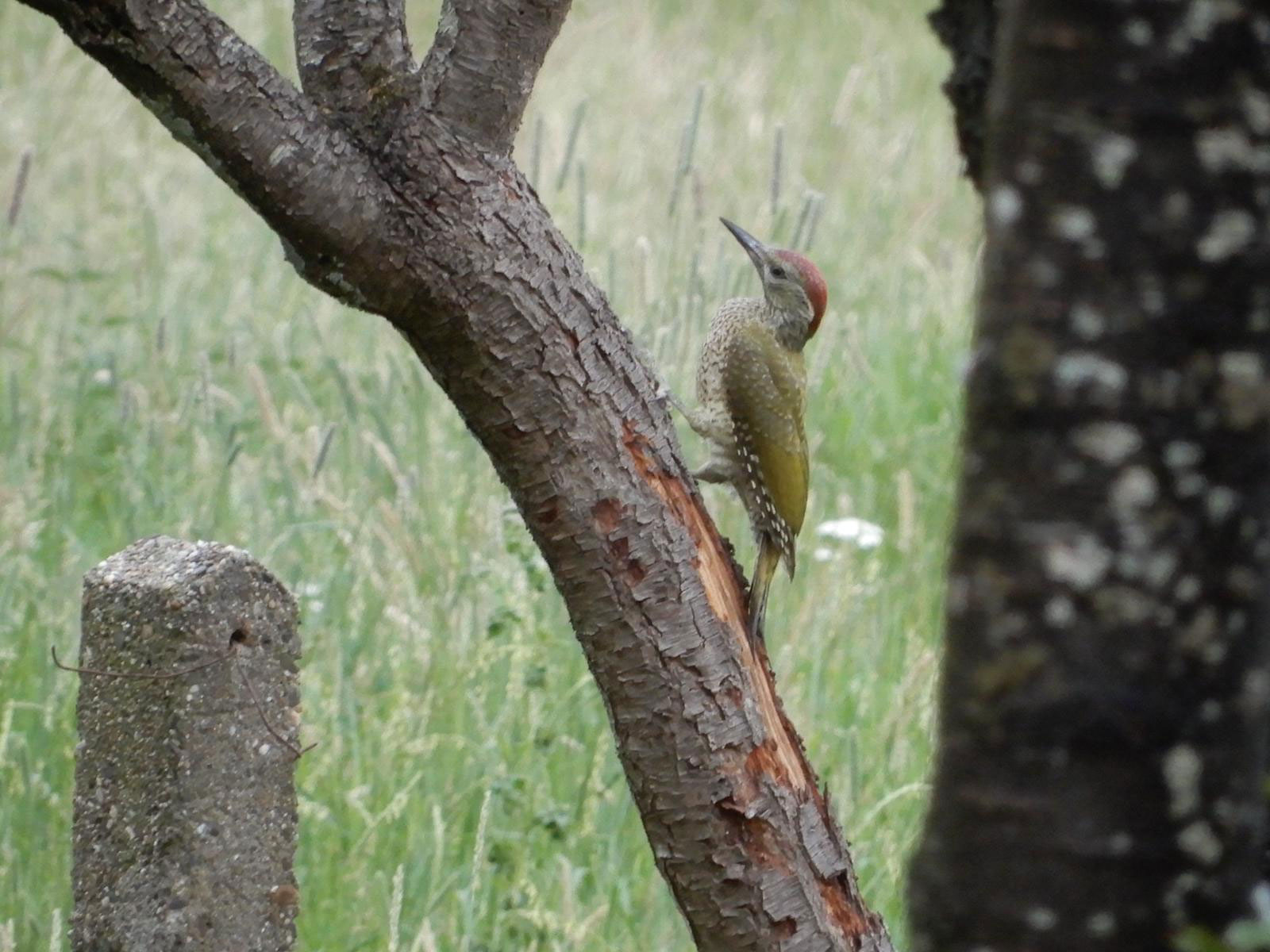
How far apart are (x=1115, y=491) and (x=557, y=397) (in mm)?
1044

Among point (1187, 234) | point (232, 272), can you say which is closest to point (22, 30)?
point (232, 272)

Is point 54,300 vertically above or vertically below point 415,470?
above

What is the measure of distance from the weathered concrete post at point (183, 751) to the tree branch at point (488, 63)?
58cm

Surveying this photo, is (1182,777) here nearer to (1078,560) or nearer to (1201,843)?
(1201,843)

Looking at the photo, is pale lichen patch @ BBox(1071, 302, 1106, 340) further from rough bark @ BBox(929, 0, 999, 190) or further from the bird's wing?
the bird's wing

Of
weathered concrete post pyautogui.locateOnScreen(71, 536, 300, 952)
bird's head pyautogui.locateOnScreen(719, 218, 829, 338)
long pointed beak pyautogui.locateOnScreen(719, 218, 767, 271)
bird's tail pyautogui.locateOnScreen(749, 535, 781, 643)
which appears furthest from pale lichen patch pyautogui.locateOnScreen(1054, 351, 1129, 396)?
long pointed beak pyautogui.locateOnScreen(719, 218, 767, 271)

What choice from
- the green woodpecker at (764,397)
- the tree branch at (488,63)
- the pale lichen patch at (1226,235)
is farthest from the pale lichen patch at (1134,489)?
the green woodpecker at (764,397)

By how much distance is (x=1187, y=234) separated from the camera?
1.09 meters

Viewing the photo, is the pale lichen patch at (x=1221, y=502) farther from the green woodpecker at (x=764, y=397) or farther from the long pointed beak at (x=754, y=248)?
the long pointed beak at (x=754, y=248)

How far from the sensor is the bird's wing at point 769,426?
3508 millimetres

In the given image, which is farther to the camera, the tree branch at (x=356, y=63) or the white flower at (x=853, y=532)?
the white flower at (x=853, y=532)

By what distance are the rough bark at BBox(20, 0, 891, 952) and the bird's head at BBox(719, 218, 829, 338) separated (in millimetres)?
1762

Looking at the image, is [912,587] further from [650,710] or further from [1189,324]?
[1189,324]

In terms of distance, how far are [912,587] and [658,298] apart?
0.98 meters
